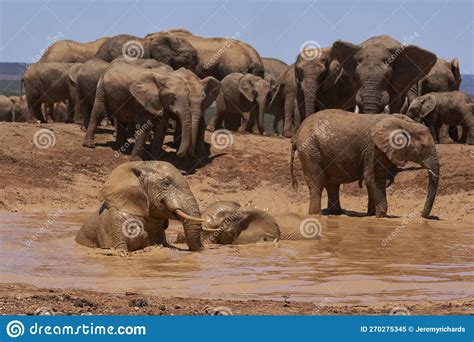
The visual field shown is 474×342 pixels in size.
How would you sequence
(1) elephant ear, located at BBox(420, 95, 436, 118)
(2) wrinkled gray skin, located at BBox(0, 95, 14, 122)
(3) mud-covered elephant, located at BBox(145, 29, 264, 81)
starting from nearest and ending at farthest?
1. (1) elephant ear, located at BBox(420, 95, 436, 118)
2. (3) mud-covered elephant, located at BBox(145, 29, 264, 81)
3. (2) wrinkled gray skin, located at BBox(0, 95, 14, 122)

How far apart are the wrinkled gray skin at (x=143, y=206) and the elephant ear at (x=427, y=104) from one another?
14893 millimetres

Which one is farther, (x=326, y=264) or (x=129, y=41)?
(x=129, y=41)

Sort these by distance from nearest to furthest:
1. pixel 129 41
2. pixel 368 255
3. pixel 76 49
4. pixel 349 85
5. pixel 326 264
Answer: pixel 326 264, pixel 368 255, pixel 349 85, pixel 129 41, pixel 76 49

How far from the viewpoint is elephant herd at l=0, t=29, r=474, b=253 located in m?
14.6

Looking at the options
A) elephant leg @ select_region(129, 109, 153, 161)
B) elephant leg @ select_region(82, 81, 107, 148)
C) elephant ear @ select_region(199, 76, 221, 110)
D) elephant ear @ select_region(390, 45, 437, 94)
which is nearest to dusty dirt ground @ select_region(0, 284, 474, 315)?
elephant ear @ select_region(390, 45, 437, 94)

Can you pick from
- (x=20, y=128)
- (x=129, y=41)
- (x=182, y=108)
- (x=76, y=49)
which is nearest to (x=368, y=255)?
(x=182, y=108)

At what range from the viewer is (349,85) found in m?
27.5

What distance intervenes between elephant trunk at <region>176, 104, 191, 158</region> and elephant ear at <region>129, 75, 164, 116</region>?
563 millimetres

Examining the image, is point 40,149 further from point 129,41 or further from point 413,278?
point 413,278

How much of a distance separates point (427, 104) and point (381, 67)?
20.2 ft

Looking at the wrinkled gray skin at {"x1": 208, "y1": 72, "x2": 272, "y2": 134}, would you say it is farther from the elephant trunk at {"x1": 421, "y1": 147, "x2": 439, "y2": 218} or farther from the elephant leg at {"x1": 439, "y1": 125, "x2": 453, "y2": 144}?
the elephant trunk at {"x1": 421, "y1": 147, "x2": 439, "y2": 218}

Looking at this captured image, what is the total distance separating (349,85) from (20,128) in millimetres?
7169

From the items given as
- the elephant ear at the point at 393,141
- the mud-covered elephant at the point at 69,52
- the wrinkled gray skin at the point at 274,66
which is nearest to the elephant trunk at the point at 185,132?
the elephant ear at the point at 393,141

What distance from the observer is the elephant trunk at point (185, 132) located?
23.9 metres
